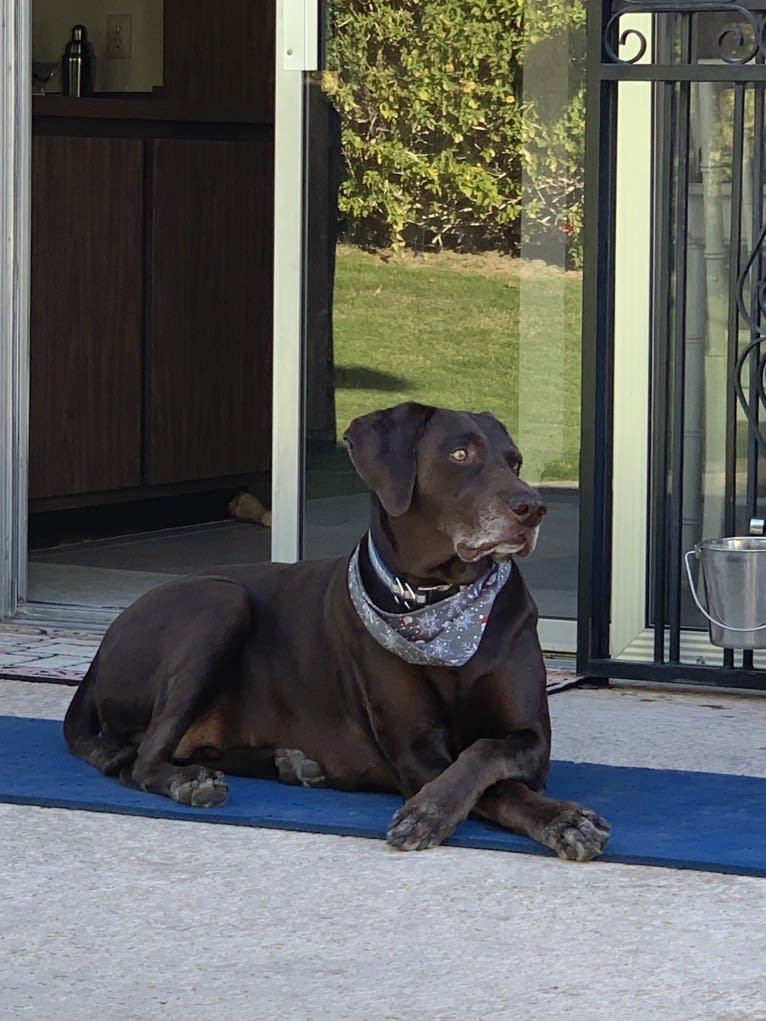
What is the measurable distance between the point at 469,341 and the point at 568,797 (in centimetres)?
198

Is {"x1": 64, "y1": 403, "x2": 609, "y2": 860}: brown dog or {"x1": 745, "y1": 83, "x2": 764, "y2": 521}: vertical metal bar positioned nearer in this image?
{"x1": 64, "y1": 403, "x2": 609, "y2": 860}: brown dog

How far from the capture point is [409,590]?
4.17m

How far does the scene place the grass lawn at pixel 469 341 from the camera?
5.82 metres

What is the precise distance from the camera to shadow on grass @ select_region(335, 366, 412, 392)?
6.02 metres

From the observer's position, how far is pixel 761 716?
5.20 m

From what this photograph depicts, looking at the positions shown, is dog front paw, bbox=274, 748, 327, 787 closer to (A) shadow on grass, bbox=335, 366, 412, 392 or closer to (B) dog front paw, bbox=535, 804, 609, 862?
(B) dog front paw, bbox=535, 804, 609, 862

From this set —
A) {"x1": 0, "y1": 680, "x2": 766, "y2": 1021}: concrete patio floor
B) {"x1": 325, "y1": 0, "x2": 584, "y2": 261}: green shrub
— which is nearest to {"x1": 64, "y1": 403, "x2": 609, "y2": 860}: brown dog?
{"x1": 0, "y1": 680, "x2": 766, "y2": 1021}: concrete patio floor

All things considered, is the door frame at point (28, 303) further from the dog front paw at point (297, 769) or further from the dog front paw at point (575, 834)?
the dog front paw at point (575, 834)

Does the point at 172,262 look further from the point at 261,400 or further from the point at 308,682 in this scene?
the point at 308,682

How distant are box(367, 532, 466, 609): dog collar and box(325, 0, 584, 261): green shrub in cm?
186

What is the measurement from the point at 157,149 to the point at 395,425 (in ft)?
14.2

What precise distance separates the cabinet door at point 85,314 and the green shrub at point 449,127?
214 centimetres

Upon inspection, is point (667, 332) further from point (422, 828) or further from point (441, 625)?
point (422, 828)

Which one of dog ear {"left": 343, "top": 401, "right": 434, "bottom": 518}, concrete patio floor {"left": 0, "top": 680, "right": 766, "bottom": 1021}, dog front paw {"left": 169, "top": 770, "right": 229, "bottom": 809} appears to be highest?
dog ear {"left": 343, "top": 401, "right": 434, "bottom": 518}
